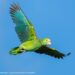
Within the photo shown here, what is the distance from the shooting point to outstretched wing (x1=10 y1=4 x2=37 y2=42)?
6.96 meters

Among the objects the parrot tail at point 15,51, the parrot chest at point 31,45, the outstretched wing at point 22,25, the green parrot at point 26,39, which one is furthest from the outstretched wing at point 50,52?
the parrot tail at point 15,51

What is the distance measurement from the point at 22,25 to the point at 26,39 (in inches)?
21.1

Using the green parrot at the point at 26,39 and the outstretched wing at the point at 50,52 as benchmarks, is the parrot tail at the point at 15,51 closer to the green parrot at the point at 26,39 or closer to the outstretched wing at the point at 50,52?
the green parrot at the point at 26,39

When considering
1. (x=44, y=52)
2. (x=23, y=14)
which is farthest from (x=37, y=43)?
(x=23, y=14)

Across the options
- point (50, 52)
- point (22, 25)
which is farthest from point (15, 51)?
point (50, 52)

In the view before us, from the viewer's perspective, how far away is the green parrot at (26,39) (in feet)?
21.0

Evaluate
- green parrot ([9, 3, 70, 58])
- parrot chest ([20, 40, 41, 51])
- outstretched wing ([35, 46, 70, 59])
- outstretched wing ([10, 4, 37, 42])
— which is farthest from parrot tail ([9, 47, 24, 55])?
outstretched wing ([35, 46, 70, 59])

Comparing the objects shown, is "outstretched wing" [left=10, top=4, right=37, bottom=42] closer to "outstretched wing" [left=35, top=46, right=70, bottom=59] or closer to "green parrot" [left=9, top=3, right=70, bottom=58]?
"green parrot" [left=9, top=3, right=70, bottom=58]

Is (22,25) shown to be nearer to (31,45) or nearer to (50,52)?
(31,45)

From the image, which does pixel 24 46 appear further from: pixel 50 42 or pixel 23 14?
pixel 23 14

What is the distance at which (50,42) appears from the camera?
6543 mm

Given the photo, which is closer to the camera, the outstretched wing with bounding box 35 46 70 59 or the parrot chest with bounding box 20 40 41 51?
the parrot chest with bounding box 20 40 41 51

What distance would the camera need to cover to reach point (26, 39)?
22.7 ft

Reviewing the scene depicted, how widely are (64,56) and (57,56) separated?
225mm
